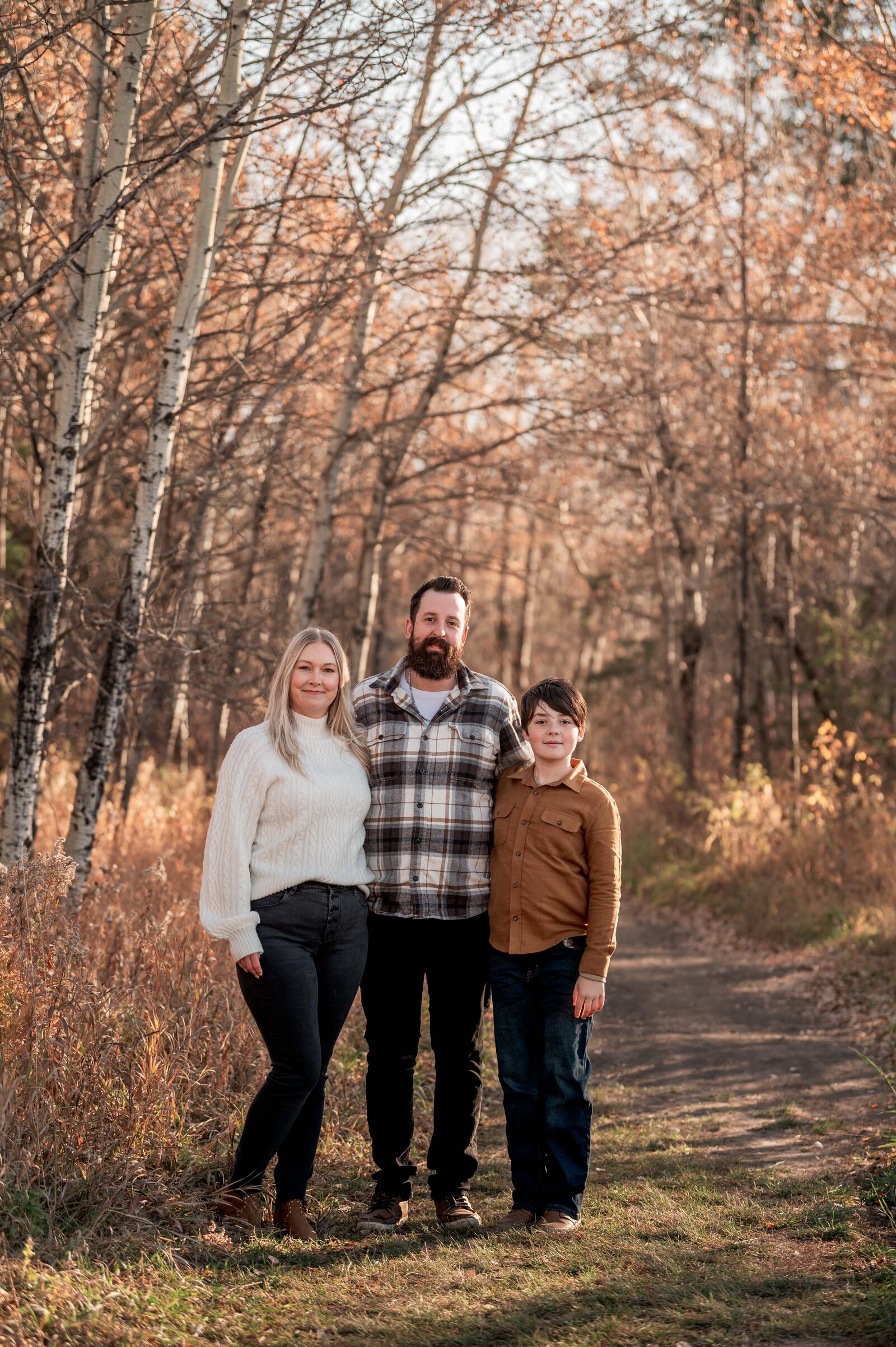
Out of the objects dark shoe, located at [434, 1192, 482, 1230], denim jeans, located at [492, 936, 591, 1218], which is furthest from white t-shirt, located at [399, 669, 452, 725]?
dark shoe, located at [434, 1192, 482, 1230]

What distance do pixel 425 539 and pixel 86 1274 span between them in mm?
7341

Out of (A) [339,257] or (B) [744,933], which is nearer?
(A) [339,257]

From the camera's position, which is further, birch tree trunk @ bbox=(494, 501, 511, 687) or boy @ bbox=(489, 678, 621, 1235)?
birch tree trunk @ bbox=(494, 501, 511, 687)

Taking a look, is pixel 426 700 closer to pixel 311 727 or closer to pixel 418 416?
pixel 311 727

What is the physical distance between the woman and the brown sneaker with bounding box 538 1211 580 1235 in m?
0.78

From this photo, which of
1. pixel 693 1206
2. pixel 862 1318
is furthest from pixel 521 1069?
pixel 862 1318

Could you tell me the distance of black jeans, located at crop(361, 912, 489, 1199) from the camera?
4074 mm

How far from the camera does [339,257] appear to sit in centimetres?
613

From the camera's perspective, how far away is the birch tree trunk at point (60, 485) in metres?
5.26

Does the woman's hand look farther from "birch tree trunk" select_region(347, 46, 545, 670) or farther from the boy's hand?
"birch tree trunk" select_region(347, 46, 545, 670)

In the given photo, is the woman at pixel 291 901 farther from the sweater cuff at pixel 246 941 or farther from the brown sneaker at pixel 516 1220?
the brown sneaker at pixel 516 1220

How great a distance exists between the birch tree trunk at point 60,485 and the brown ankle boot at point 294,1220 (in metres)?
2.32

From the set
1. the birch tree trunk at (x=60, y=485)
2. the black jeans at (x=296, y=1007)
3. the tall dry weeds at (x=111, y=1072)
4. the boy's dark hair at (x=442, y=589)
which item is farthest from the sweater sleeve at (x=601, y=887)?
the birch tree trunk at (x=60, y=485)

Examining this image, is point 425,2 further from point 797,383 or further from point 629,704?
point 629,704
